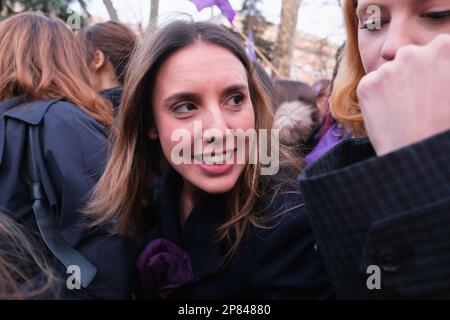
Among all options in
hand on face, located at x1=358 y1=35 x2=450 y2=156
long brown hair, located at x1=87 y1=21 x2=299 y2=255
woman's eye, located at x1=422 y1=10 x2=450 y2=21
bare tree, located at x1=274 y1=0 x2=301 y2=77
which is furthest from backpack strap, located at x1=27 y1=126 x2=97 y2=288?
bare tree, located at x1=274 y1=0 x2=301 y2=77

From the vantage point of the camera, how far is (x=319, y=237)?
93 cm

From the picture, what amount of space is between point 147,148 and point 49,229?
53cm

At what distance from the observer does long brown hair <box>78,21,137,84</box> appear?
10.0 ft

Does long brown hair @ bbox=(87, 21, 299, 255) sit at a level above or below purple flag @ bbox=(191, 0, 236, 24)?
below

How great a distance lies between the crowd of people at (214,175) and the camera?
0.84 m

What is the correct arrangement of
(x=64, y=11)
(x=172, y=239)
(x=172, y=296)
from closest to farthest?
(x=172, y=296) → (x=172, y=239) → (x=64, y=11)

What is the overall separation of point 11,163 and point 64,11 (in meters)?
6.36

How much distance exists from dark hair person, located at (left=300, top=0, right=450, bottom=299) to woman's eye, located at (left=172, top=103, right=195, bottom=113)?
0.59 m

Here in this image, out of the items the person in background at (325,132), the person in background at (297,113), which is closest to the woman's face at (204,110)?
the person in background at (325,132)

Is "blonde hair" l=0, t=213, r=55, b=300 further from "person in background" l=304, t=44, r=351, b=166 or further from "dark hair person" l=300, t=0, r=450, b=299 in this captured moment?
"person in background" l=304, t=44, r=351, b=166

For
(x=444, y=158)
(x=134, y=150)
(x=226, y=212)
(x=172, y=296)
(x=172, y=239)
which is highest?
(x=444, y=158)

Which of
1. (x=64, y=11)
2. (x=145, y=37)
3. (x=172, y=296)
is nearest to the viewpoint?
(x=172, y=296)

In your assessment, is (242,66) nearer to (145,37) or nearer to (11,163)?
(145,37)

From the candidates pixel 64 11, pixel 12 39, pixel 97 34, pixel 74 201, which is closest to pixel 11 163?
pixel 74 201
